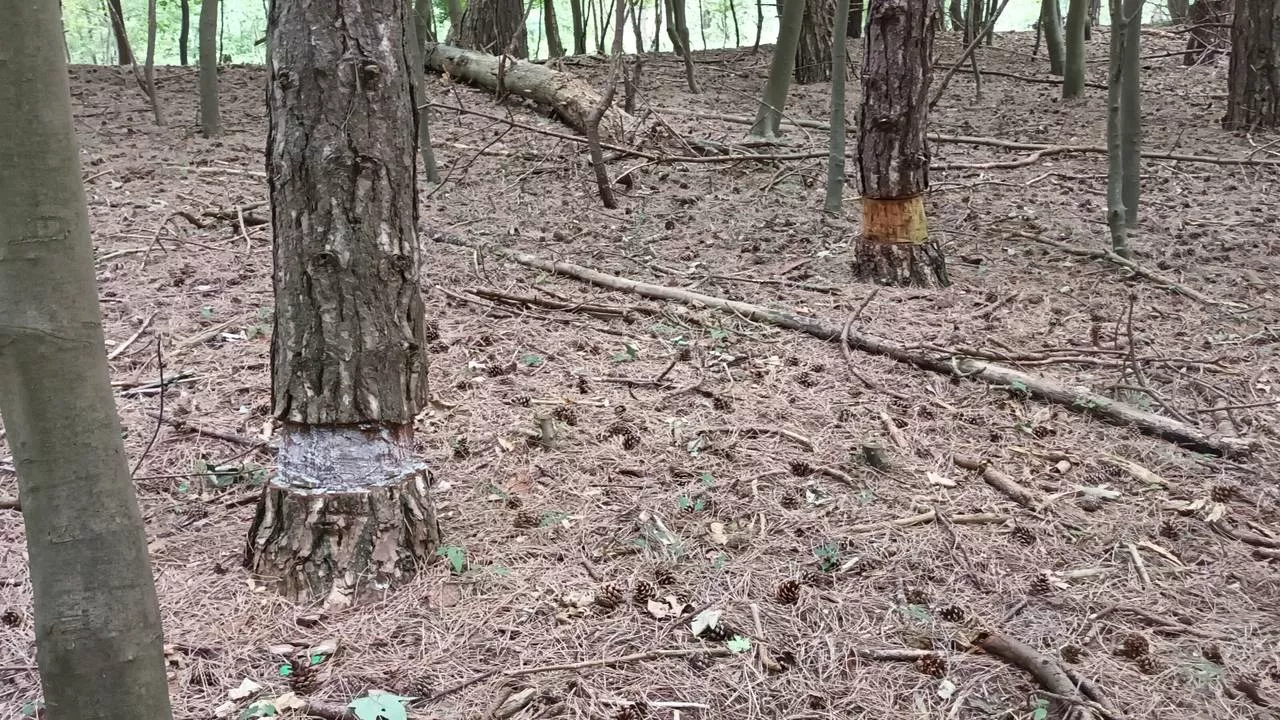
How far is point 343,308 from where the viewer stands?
246 cm

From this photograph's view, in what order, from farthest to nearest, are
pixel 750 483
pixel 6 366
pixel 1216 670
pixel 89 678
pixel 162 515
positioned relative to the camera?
1. pixel 750 483
2. pixel 162 515
3. pixel 1216 670
4. pixel 89 678
5. pixel 6 366

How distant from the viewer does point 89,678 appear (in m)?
1.38

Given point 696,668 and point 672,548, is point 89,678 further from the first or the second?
point 672,548

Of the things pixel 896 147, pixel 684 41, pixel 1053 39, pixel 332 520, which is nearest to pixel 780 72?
pixel 684 41

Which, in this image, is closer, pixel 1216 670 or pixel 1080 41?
pixel 1216 670

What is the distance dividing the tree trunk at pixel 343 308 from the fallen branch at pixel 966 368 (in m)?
2.33

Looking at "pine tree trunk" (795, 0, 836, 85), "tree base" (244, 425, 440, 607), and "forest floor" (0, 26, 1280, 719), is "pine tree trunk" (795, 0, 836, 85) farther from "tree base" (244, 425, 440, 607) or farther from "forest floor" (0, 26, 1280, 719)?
"tree base" (244, 425, 440, 607)

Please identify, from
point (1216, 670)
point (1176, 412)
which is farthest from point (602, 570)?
point (1176, 412)

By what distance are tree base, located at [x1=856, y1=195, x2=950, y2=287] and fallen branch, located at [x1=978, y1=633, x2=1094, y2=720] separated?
3238mm

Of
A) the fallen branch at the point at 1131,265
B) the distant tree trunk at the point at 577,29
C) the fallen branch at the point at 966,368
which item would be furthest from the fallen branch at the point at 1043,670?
the distant tree trunk at the point at 577,29

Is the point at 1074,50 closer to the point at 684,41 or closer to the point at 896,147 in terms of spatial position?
the point at 684,41

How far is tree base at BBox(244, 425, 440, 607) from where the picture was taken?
2.53m

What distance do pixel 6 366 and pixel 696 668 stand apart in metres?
1.68

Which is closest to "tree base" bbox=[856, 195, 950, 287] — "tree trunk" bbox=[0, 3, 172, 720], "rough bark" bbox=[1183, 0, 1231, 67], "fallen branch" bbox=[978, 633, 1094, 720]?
"fallen branch" bbox=[978, 633, 1094, 720]
